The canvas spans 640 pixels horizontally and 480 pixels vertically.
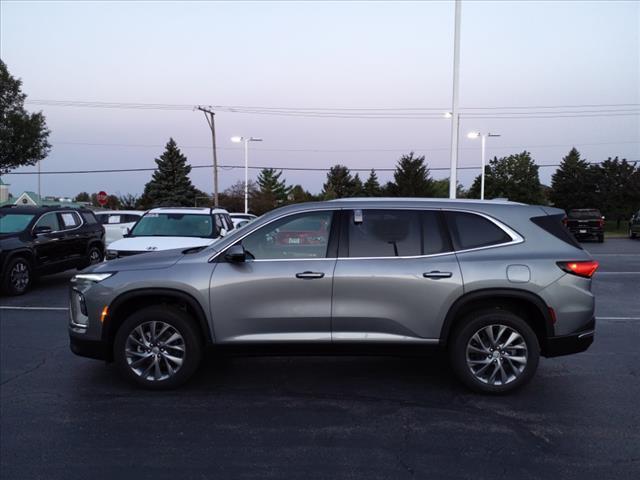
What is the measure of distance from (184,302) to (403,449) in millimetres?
2319

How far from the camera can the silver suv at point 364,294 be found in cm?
496

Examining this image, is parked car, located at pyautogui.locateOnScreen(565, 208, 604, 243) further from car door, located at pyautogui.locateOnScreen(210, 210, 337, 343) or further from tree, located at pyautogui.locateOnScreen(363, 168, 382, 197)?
tree, located at pyautogui.locateOnScreen(363, 168, 382, 197)

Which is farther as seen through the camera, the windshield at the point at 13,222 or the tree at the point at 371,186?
the tree at the point at 371,186

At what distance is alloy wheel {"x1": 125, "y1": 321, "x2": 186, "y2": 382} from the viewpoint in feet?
16.8

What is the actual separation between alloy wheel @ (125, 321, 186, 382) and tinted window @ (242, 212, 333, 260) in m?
1.06

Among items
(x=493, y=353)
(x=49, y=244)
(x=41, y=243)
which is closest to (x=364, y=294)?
(x=493, y=353)

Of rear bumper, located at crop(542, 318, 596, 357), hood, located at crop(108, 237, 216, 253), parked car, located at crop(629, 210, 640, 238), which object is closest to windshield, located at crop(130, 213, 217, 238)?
hood, located at crop(108, 237, 216, 253)

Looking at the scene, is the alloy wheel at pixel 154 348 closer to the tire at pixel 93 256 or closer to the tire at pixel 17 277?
the tire at pixel 17 277

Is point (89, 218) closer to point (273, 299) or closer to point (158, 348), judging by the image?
point (158, 348)

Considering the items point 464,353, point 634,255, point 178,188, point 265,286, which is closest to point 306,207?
point 265,286

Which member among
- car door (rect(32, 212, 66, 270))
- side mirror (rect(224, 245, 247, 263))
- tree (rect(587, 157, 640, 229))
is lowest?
car door (rect(32, 212, 66, 270))

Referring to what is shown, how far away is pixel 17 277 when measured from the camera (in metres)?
10.8

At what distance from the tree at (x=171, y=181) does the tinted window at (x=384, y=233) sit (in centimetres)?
6389

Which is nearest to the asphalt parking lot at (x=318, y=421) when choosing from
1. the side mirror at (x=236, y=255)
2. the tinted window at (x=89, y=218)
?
the side mirror at (x=236, y=255)
